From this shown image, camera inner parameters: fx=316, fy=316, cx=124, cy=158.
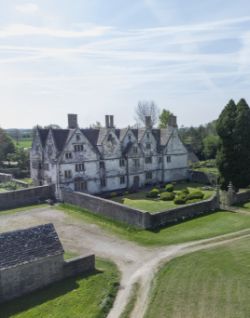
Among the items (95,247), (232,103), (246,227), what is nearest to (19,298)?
(95,247)

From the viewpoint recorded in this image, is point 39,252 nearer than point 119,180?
Yes

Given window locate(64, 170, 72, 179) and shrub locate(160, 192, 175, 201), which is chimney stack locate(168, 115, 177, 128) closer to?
shrub locate(160, 192, 175, 201)

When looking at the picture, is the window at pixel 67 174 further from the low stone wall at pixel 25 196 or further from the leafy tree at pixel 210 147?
the leafy tree at pixel 210 147

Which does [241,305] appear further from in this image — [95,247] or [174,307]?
[95,247]

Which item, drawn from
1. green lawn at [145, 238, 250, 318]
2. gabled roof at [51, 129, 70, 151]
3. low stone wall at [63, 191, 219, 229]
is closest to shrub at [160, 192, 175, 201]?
low stone wall at [63, 191, 219, 229]

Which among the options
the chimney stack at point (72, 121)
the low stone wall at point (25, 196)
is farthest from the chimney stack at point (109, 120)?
the low stone wall at point (25, 196)

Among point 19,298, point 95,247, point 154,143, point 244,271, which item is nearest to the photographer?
point 19,298
